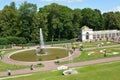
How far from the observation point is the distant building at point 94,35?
95.9m

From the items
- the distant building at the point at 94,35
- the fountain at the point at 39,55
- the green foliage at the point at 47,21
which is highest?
the green foliage at the point at 47,21

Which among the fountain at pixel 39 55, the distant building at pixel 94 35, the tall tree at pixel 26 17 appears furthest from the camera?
the distant building at pixel 94 35

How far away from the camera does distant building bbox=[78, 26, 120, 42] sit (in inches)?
3775

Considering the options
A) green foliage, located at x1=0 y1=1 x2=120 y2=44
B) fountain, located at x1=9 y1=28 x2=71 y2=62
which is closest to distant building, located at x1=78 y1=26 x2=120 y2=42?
green foliage, located at x1=0 y1=1 x2=120 y2=44

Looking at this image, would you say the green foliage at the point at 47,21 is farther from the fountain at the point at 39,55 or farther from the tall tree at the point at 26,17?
the fountain at the point at 39,55

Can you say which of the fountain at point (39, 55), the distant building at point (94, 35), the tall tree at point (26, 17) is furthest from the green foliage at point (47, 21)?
the fountain at point (39, 55)

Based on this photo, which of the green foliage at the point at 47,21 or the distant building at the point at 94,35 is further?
the distant building at the point at 94,35

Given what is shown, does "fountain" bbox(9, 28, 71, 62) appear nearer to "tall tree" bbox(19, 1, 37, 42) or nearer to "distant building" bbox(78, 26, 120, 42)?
"tall tree" bbox(19, 1, 37, 42)

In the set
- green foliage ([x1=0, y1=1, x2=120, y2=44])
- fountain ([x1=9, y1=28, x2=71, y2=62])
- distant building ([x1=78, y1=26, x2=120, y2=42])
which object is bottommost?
fountain ([x1=9, y1=28, x2=71, y2=62])

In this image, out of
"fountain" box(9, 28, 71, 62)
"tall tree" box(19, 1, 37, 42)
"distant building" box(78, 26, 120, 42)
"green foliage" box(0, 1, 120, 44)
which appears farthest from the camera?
"distant building" box(78, 26, 120, 42)

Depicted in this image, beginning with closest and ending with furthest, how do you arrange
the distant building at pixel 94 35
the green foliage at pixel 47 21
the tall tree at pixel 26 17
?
the tall tree at pixel 26 17
the green foliage at pixel 47 21
the distant building at pixel 94 35

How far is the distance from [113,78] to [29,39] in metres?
68.9

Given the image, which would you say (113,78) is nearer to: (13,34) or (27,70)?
(27,70)

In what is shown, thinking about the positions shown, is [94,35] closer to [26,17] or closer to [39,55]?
[26,17]
